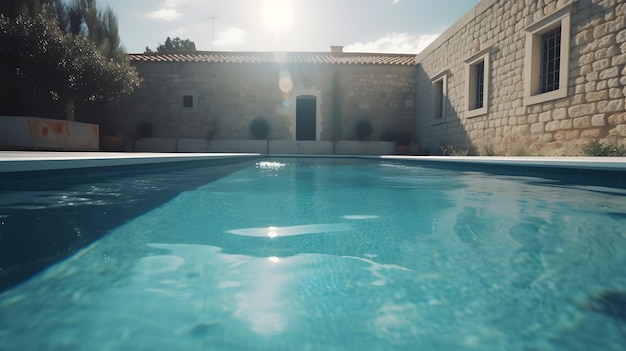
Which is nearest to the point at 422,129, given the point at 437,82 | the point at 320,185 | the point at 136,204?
the point at 437,82

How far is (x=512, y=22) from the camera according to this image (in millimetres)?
7629

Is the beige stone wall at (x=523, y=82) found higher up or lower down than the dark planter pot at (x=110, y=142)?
higher up

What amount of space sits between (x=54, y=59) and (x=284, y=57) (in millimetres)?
8648

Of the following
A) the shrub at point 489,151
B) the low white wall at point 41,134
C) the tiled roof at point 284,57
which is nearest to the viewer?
the low white wall at point 41,134

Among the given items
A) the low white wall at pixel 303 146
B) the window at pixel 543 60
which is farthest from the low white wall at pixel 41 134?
the window at pixel 543 60

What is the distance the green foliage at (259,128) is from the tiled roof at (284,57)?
278 cm

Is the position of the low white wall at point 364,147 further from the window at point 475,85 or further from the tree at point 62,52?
the tree at point 62,52

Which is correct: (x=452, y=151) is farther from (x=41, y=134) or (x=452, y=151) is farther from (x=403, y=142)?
(x=41, y=134)

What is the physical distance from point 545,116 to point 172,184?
7599 mm

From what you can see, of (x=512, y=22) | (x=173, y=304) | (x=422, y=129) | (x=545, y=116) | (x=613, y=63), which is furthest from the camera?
(x=422, y=129)

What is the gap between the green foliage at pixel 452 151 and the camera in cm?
954

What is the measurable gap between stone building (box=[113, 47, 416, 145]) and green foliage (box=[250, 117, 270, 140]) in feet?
1.37

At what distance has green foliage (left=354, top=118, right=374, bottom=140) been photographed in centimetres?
1332

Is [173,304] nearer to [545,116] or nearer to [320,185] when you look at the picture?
[320,185]
